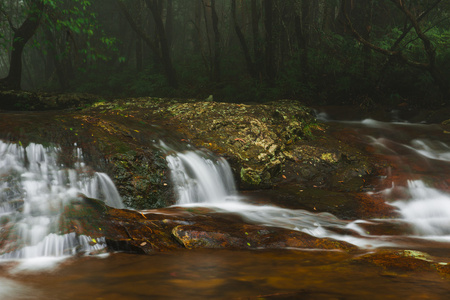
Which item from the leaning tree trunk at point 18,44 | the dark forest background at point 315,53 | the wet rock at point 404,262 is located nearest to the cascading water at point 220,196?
the wet rock at point 404,262

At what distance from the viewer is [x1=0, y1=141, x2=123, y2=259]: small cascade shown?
3209mm

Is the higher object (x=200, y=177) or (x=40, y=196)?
(x=200, y=177)

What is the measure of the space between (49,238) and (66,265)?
0.51 m

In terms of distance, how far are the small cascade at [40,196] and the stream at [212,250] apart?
0.01 metres

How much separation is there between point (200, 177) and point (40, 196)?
8.42 feet

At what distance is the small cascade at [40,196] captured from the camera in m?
3.21

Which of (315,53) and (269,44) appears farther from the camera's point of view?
(315,53)

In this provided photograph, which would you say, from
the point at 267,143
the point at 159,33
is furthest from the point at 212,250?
the point at 159,33

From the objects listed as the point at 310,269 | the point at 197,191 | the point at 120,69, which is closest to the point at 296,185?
the point at 197,191

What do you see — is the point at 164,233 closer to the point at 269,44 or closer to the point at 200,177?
the point at 200,177

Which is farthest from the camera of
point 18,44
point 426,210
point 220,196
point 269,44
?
point 269,44

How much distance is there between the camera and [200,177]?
602 centimetres

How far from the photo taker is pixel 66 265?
2.90 metres

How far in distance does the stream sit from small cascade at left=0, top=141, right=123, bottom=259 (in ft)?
0.04
